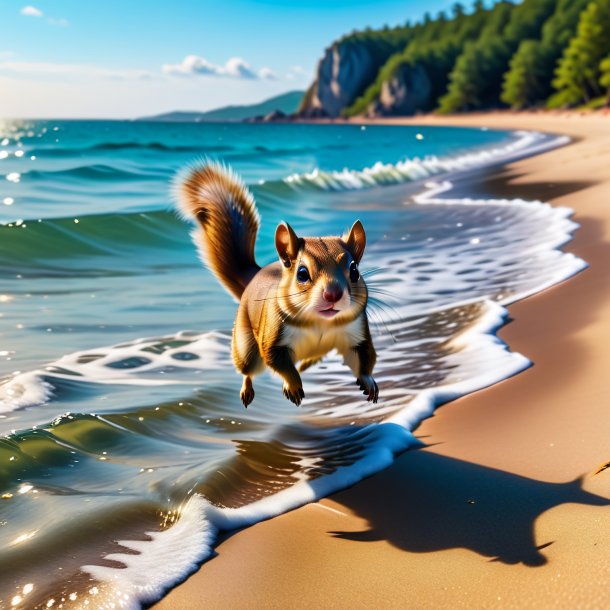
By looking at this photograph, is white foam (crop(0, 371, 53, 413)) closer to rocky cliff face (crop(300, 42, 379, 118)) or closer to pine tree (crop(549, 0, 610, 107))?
pine tree (crop(549, 0, 610, 107))

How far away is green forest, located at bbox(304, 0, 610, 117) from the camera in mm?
79812

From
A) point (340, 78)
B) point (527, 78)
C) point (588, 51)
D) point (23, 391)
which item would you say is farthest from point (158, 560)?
point (340, 78)

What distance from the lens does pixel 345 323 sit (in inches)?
120

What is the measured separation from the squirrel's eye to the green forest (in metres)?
74.7

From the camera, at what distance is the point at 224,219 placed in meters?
4.15

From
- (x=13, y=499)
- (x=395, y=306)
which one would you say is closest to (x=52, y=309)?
(x=395, y=306)

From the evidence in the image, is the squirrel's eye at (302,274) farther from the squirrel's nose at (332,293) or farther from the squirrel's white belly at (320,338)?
the squirrel's white belly at (320,338)

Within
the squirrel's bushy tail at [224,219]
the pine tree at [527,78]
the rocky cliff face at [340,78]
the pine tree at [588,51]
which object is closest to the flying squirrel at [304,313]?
the squirrel's bushy tail at [224,219]

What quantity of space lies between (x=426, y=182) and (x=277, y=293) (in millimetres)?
22420

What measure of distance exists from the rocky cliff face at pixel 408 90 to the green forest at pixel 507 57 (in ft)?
1.27

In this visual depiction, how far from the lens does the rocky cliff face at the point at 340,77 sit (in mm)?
165500

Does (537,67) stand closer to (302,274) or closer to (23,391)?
(23,391)

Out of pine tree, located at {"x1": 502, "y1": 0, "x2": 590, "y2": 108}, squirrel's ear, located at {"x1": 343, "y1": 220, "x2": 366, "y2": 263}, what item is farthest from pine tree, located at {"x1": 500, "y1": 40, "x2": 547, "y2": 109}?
squirrel's ear, located at {"x1": 343, "y1": 220, "x2": 366, "y2": 263}

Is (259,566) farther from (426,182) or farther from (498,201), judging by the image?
(426,182)
